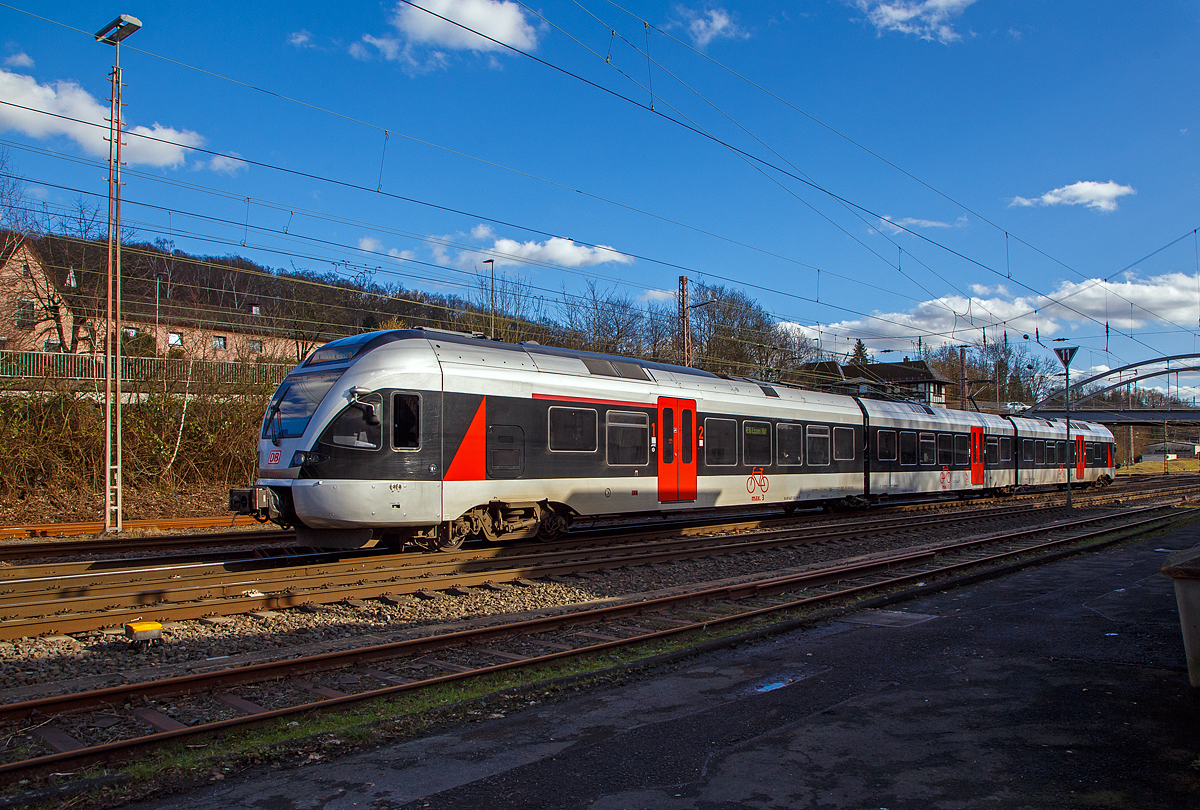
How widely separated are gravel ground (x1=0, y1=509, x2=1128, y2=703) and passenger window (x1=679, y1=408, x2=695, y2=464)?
12.8 ft

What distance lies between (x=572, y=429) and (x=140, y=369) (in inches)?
598

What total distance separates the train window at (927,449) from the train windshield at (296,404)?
19.1m

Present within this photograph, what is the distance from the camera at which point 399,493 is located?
10.7 m

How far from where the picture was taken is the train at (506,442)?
10.5 m

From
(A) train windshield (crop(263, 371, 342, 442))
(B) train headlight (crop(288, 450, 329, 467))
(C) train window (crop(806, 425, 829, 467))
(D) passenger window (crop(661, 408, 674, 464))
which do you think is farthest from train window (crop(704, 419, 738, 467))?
(B) train headlight (crop(288, 450, 329, 467))

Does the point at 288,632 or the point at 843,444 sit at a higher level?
the point at 843,444

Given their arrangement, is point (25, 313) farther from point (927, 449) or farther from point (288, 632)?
point (927, 449)

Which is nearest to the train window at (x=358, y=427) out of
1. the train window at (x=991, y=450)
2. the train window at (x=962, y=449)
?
the train window at (x=962, y=449)

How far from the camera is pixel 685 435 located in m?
15.3

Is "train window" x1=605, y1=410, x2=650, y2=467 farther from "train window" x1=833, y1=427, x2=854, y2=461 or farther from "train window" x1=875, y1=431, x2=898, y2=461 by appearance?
"train window" x1=875, y1=431, x2=898, y2=461

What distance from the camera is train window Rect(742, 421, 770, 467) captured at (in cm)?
1686

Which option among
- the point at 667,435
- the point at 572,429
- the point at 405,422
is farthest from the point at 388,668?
the point at 667,435

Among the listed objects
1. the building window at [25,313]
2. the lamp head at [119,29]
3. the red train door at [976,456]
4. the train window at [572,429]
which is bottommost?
the red train door at [976,456]

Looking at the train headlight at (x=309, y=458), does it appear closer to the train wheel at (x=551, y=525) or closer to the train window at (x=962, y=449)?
the train wheel at (x=551, y=525)
